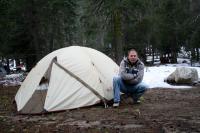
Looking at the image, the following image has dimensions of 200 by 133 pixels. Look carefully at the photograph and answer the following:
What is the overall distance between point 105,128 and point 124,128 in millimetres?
358

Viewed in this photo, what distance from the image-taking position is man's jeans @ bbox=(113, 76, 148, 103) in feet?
32.9

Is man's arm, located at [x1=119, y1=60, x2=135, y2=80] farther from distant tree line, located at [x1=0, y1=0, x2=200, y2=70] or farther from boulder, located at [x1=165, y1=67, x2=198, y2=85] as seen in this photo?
distant tree line, located at [x1=0, y1=0, x2=200, y2=70]

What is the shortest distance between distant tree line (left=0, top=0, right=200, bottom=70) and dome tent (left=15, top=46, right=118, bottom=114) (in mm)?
5606

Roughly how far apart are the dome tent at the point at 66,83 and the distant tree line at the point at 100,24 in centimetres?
561

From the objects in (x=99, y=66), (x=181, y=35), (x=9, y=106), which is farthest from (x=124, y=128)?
(x=181, y=35)

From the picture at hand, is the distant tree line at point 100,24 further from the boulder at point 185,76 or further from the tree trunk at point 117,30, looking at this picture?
the boulder at point 185,76

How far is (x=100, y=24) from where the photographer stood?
80.6 ft

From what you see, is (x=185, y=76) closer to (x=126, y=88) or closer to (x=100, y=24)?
(x=126, y=88)

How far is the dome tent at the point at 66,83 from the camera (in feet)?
32.8

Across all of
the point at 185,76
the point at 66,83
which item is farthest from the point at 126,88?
the point at 185,76

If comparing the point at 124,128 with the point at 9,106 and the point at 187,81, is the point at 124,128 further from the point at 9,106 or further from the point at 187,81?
the point at 187,81

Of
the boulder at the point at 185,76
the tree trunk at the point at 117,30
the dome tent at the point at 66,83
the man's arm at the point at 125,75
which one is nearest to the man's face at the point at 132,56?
the man's arm at the point at 125,75

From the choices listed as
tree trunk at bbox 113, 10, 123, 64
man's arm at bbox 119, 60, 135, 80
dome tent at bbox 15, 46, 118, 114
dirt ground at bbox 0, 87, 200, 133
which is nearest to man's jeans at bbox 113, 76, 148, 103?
man's arm at bbox 119, 60, 135, 80

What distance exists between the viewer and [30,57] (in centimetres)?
2841
